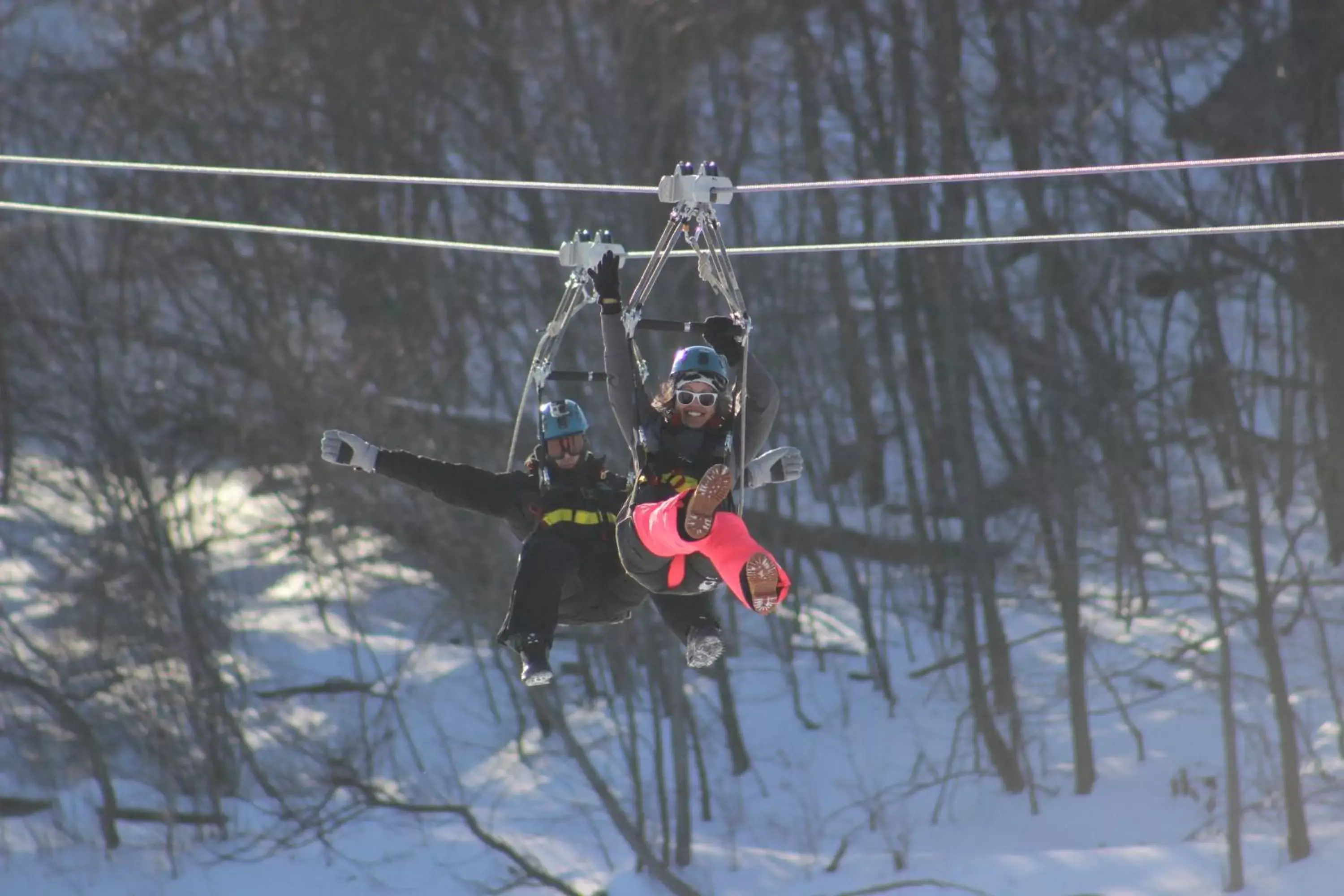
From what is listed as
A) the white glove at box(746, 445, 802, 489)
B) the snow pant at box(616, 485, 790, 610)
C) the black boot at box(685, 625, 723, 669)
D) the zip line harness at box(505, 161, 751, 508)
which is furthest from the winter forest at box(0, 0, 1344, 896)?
the snow pant at box(616, 485, 790, 610)

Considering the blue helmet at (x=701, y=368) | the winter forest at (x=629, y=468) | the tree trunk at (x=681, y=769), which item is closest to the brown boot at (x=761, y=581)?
the blue helmet at (x=701, y=368)

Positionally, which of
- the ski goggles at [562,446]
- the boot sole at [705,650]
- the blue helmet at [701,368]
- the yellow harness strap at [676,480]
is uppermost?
the blue helmet at [701,368]

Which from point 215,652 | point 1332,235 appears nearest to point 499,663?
point 215,652

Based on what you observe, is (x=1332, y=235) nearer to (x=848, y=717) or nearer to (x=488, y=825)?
(x=848, y=717)

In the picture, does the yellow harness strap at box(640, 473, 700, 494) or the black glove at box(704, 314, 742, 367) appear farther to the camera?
the black glove at box(704, 314, 742, 367)

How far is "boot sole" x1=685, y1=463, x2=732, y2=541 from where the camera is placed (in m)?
5.75

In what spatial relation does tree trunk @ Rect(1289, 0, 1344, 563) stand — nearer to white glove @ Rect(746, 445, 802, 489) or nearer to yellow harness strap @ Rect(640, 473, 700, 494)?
white glove @ Rect(746, 445, 802, 489)

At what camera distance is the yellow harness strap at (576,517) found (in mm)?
7098

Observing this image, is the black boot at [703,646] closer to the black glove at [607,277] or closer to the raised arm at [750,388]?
the raised arm at [750,388]

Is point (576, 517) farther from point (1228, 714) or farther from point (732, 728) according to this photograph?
point (732, 728)

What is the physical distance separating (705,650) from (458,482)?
1347mm

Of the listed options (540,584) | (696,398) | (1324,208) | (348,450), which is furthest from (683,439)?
(1324,208)

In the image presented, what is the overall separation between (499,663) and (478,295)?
176 inches

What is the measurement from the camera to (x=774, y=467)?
23.2 ft
